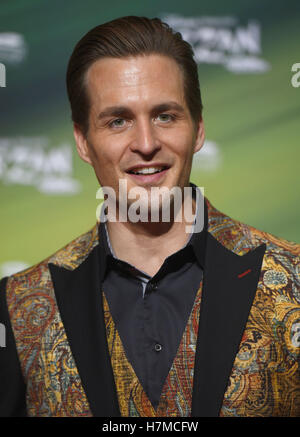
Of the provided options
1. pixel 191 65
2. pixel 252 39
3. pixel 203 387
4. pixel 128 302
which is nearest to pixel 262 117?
pixel 252 39

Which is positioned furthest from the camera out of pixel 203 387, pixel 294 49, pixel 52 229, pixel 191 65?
pixel 52 229

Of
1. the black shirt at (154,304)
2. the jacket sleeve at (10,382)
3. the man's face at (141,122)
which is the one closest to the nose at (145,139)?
the man's face at (141,122)

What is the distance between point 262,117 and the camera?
8.89ft

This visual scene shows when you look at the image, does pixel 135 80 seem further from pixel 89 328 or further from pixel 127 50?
pixel 89 328

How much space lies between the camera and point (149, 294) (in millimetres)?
1991

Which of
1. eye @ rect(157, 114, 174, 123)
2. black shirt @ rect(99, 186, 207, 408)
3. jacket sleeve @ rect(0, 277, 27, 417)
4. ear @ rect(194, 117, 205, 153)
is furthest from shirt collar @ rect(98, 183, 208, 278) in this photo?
jacket sleeve @ rect(0, 277, 27, 417)

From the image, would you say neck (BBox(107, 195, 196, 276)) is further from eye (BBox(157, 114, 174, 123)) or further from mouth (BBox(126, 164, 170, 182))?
eye (BBox(157, 114, 174, 123))

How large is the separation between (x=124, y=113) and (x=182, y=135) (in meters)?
0.18

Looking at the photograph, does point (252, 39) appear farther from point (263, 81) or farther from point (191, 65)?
point (191, 65)

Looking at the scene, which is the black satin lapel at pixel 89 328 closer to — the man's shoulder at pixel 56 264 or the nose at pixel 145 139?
the man's shoulder at pixel 56 264

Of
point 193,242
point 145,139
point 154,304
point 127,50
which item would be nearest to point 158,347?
point 154,304

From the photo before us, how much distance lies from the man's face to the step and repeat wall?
2.39ft

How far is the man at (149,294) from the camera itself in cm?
186

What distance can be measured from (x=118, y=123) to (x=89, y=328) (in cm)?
60
